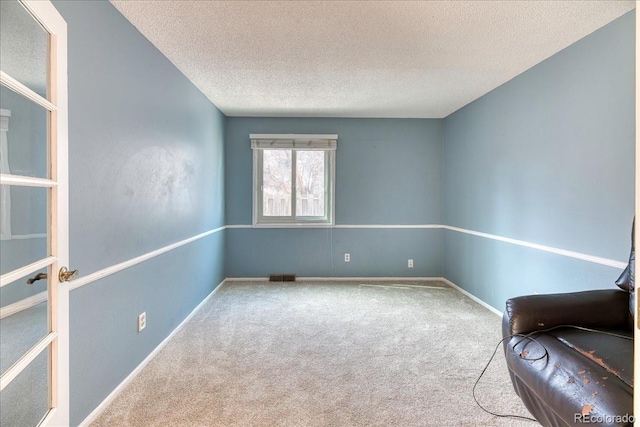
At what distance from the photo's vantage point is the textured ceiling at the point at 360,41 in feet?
6.31

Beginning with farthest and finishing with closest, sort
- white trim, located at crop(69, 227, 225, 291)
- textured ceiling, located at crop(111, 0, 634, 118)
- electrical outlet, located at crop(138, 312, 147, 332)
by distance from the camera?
electrical outlet, located at crop(138, 312, 147, 332) < textured ceiling, located at crop(111, 0, 634, 118) < white trim, located at crop(69, 227, 225, 291)

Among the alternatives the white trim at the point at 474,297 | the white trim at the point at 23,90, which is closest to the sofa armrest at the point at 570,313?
the white trim at the point at 474,297

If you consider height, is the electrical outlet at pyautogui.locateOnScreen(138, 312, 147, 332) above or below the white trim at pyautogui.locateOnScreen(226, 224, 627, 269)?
below

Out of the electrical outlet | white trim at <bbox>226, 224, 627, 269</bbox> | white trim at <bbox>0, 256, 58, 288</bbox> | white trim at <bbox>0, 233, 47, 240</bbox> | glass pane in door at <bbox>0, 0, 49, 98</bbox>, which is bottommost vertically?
the electrical outlet

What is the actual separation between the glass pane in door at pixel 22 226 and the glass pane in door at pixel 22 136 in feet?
0.27

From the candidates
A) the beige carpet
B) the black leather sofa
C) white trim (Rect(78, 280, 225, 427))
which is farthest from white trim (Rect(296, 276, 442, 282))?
the black leather sofa

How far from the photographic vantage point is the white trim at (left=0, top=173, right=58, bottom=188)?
102 centimetres

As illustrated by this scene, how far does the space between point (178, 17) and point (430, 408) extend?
9.28 feet

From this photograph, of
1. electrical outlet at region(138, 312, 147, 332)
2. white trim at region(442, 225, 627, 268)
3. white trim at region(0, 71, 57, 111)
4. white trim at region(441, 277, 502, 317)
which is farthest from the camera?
white trim at region(441, 277, 502, 317)

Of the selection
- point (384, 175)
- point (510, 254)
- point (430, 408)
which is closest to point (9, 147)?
point (430, 408)

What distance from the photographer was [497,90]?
3.28 meters

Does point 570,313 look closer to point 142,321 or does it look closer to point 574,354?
point 574,354

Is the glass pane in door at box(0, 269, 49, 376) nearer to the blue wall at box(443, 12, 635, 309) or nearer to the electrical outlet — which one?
the electrical outlet

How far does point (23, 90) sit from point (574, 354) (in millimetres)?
2400
